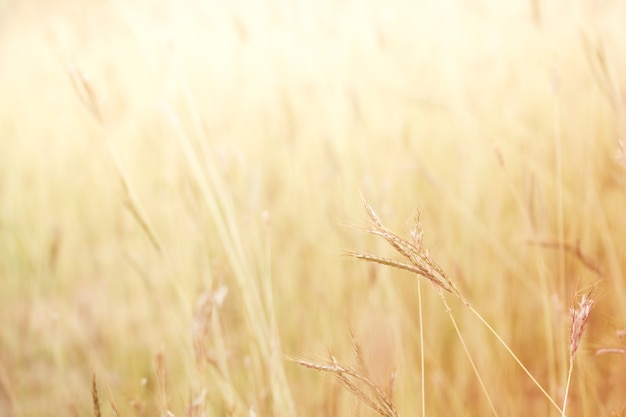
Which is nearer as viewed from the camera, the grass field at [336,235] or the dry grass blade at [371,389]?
the dry grass blade at [371,389]

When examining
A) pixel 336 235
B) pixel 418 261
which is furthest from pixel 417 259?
pixel 336 235

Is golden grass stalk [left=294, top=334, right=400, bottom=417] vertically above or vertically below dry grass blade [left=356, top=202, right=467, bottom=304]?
below

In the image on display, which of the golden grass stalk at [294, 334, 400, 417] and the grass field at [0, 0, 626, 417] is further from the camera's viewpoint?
the grass field at [0, 0, 626, 417]

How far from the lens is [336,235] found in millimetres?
1397

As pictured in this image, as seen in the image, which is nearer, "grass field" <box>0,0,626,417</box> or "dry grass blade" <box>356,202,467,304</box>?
"dry grass blade" <box>356,202,467,304</box>

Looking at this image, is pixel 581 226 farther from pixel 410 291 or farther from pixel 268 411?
pixel 268 411

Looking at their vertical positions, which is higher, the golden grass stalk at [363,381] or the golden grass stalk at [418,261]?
the golden grass stalk at [418,261]

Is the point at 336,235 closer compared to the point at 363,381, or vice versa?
the point at 363,381

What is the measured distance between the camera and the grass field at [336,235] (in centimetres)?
72

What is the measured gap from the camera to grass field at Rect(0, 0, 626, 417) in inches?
28.5

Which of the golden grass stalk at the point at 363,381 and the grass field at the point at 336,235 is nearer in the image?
the golden grass stalk at the point at 363,381

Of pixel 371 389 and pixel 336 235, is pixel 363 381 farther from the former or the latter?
pixel 336 235

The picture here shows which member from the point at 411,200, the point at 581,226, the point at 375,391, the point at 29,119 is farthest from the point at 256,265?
the point at 29,119

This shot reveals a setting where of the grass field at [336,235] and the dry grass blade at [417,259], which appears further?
the grass field at [336,235]
